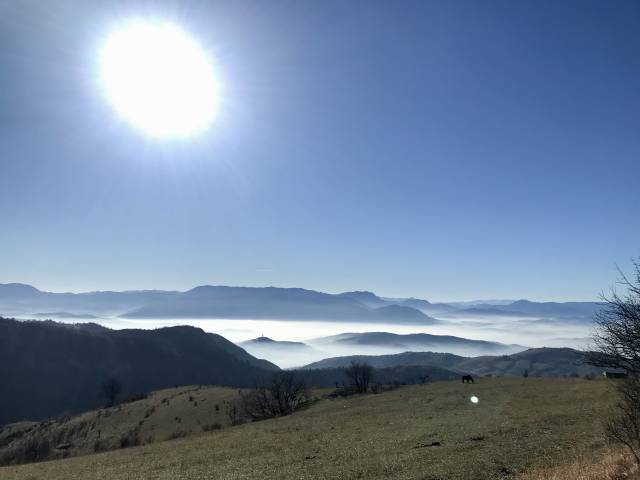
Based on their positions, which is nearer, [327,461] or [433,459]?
[433,459]

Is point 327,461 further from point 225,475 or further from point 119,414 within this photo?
point 119,414

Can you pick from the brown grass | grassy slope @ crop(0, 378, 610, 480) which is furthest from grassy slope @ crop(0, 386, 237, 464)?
the brown grass

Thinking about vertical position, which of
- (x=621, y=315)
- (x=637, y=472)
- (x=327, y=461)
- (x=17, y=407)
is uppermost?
(x=621, y=315)

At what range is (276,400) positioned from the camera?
6594cm

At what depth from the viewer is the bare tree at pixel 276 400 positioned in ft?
202

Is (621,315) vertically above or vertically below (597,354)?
above

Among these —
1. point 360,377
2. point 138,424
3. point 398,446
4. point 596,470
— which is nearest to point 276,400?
point 138,424

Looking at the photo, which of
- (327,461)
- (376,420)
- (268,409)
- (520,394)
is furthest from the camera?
(268,409)

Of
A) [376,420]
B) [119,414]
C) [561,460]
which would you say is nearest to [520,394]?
[376,420]

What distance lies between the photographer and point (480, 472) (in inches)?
756

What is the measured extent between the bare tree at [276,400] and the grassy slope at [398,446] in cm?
1872

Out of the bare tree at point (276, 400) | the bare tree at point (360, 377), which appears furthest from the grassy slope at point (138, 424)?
the bare tree at point (360, 377)

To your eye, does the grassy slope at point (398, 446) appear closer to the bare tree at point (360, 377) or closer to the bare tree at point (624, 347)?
the bare tree at point (624, 347)

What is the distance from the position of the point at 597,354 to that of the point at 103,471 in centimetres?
2887
